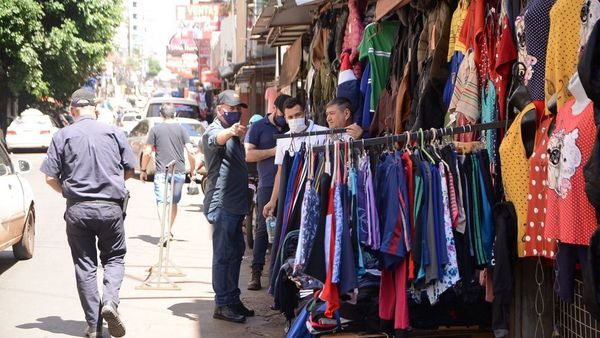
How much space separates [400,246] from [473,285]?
2.00 feet

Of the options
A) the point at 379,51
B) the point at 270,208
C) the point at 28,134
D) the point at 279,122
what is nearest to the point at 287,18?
the point at 279,122

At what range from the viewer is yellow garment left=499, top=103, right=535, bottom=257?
4293 millimetres

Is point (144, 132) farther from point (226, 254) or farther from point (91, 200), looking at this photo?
point (91, 200)

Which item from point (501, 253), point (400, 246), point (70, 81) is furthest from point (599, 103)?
point (70, 81)

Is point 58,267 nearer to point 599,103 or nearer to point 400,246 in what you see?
point 400,246

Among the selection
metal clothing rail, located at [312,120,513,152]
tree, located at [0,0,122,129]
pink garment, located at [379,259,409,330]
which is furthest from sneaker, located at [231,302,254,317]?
tree, located at [0,0,122,129]

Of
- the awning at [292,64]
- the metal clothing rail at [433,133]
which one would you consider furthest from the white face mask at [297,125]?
the awning at [292,64]

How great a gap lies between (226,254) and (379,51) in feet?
7.43

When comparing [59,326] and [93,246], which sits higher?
[93,246]

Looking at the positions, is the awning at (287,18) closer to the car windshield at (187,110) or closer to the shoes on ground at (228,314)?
the shoes on ground at (228,314)

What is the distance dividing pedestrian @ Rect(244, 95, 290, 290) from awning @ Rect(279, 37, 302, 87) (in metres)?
2.55

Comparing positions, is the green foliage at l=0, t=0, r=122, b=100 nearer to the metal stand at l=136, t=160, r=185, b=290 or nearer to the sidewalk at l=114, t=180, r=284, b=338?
the sidewalk at l=114, t=180, r=284, b=338

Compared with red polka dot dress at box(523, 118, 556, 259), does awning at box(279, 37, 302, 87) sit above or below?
above

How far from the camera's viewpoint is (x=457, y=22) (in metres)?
5.68
